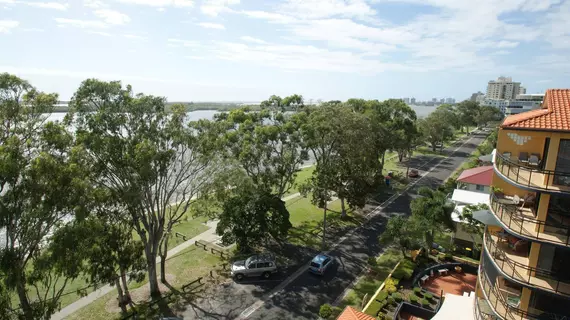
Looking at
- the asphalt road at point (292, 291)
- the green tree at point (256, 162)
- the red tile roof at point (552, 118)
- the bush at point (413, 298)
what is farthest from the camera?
the green tree at point (256, 162)

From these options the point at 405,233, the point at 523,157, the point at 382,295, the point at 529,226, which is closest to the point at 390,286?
the point at 382,295

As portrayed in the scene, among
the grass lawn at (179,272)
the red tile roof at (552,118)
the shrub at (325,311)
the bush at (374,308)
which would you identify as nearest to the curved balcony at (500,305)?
the red tile roof at (552,118)

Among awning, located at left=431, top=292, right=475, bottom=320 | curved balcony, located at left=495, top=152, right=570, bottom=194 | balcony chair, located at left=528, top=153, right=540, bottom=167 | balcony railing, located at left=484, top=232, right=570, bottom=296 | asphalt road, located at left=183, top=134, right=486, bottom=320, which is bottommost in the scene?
asphalt road, located at left=183, top=134, right=486, bottom=320

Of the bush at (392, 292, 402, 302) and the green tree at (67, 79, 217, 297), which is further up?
the green tree at (67, 79, 217, 297)

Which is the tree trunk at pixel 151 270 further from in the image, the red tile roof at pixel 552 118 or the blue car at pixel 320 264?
the red tile roof at pixel 552 118

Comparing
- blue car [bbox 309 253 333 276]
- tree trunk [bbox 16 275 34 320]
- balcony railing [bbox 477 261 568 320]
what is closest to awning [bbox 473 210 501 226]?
balcony railing [bbox 477 261 568 320]

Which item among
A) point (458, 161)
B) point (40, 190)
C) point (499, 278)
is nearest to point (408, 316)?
point (499, 278)

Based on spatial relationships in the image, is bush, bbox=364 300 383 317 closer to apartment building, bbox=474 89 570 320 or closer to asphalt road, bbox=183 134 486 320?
asphalt road, bbox=183 134 486 320
